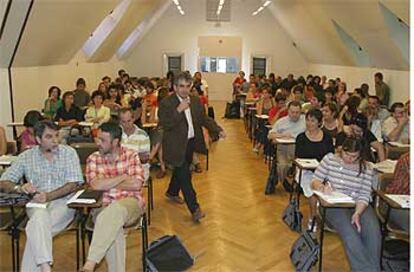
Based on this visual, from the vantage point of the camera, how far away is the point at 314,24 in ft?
48.1

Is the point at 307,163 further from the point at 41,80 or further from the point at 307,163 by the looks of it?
the point at 41,80

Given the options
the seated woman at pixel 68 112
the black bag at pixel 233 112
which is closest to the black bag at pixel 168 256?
the seated woman at pixel 68 112

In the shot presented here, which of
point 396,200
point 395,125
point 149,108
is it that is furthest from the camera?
point 149,108

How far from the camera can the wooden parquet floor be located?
4.60 metres

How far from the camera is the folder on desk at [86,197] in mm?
3848

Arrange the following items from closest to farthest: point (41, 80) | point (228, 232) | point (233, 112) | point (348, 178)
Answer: point (348, 178), point (228, 232), point (41, 80), point (233, 112)

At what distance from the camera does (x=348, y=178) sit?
169 inches

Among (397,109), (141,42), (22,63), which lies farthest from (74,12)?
(141,42)

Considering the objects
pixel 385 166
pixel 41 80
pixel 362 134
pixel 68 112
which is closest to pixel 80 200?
pixel 385 166

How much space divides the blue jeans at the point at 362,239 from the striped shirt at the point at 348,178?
15cm

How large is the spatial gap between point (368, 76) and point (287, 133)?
7.14m

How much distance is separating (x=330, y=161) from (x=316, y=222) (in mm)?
635

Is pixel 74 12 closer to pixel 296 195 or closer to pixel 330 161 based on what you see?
pixel 296 195

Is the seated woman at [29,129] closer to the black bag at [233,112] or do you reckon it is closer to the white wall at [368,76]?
the white wall at [368,76]
